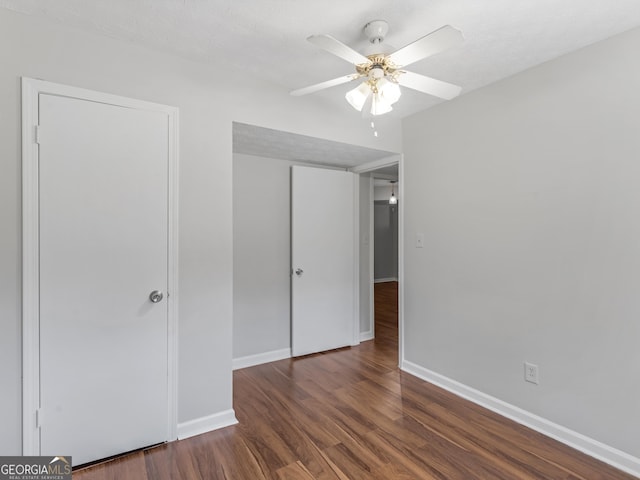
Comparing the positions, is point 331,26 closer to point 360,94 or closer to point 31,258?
point 360,94

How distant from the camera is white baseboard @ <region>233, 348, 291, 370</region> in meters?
3.16

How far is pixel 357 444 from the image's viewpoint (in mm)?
2002

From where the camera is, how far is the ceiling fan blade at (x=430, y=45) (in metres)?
1.25

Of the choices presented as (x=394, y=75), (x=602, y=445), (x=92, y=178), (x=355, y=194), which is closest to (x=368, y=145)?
(x=355, y=194)

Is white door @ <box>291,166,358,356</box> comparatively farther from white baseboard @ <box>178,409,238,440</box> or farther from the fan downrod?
the fan downrod

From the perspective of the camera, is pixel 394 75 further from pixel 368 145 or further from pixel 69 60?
pixel 69 60

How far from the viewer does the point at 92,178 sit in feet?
5.90

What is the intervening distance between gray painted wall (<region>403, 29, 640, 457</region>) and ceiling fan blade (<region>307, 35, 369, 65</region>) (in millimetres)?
1362

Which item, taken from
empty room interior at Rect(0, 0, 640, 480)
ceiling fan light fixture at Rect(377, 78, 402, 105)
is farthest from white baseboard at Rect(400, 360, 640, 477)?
ceiling fan light fixture at Rect(377, 78, 402, 105)

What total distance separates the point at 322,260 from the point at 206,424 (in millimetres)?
1898

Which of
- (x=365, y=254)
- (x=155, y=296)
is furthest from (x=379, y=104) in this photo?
(x=365, y=254)

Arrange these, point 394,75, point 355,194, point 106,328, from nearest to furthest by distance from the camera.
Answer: point 394,75
point 106,328
point 355,194

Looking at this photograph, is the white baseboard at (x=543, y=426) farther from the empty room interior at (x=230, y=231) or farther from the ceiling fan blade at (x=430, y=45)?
the ceiling fan blade at (x=430, y=45)

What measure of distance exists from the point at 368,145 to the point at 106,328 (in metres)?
2.38
